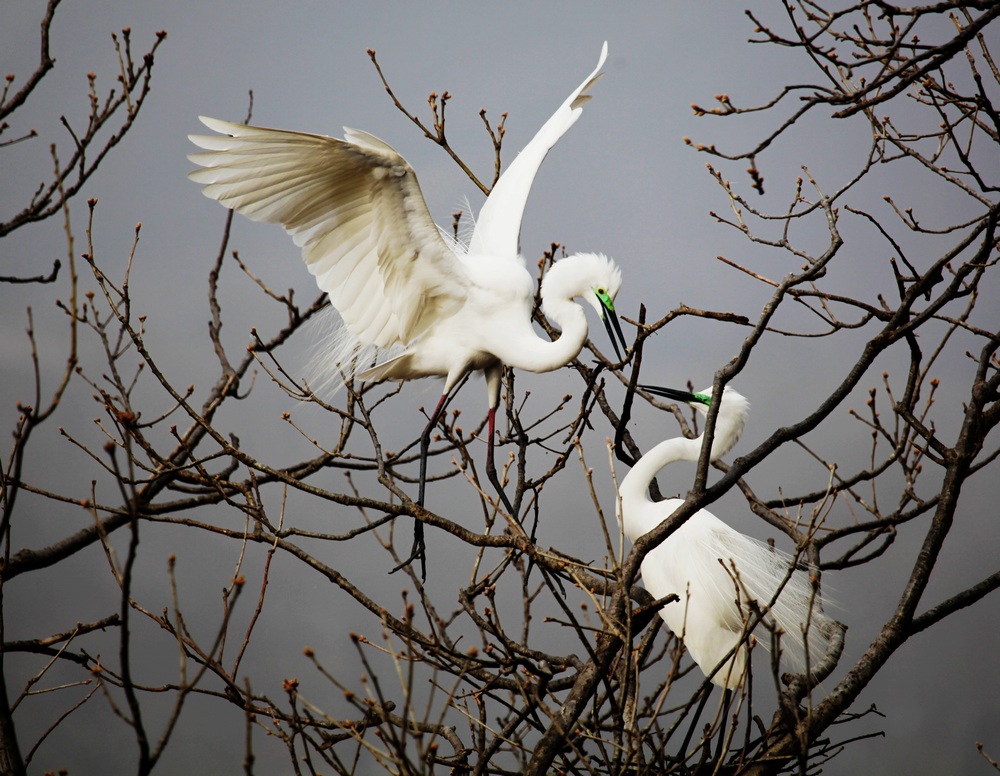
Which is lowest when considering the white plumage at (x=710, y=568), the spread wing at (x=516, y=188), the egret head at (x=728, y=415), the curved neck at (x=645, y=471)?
the white plumage at (x=710, y=568)

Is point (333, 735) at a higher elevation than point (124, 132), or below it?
below

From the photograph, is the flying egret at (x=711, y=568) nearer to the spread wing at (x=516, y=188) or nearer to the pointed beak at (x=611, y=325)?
the pointed beak at (x=611, y=325)

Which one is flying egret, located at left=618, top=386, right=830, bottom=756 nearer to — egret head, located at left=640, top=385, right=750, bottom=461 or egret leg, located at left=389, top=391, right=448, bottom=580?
egret head, located at left=640, top=385, right=750, bottom=461

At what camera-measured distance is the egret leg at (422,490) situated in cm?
314

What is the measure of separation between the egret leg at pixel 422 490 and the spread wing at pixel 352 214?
1.08 ft

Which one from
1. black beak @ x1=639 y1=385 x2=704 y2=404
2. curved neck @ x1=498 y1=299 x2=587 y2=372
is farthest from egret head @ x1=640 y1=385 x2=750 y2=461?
curved neck @ x1=498 y1=299 x2=587 y2=372

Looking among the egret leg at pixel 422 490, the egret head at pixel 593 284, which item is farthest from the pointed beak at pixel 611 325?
the egret leg at pixel 422 490

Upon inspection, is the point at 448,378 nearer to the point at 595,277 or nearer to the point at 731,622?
the point at 595,277

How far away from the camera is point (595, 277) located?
3414mm

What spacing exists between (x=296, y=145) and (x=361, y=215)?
45 cm

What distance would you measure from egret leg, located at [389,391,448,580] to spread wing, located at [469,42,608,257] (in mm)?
727

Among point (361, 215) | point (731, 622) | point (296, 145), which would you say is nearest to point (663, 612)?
point (731, 622)

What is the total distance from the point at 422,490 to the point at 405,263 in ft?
2.94

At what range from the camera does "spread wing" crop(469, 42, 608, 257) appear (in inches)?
148
